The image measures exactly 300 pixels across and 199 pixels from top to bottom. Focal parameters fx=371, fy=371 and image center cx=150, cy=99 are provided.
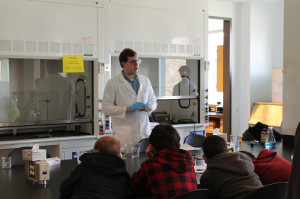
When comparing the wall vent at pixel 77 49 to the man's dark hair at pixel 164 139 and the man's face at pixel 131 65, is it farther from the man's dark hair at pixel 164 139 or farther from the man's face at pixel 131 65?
the man's dark hair at pixel 164 139

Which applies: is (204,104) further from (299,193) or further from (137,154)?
(299,193)

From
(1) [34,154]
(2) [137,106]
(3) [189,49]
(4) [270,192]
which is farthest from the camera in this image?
(3) [189,49]

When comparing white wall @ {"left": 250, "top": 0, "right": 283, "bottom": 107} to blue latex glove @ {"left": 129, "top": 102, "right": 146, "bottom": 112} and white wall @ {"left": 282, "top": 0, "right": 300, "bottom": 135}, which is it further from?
blue latex glove @ {"left": 129, "top": 102, "right": 146, "bottom": 112}

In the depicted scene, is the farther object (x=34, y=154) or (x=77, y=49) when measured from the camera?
(x=77, y=49)

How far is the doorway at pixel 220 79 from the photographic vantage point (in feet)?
21.5

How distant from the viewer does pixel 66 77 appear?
453cm

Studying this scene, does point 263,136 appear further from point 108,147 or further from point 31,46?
point 31,46

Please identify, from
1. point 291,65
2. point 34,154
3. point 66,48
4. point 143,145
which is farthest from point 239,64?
point 34,154

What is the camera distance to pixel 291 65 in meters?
3.88

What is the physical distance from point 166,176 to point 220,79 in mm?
6307

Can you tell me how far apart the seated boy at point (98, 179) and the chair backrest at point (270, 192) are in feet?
2.22

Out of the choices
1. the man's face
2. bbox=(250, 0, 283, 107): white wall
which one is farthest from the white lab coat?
bbox=(250, 0, 283, 107): white wall

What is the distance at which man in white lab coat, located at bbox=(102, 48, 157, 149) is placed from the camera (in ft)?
11.9

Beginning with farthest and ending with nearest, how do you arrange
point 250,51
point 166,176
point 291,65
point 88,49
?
point 250,51
point 88,49
point 291,65
point 166,176
